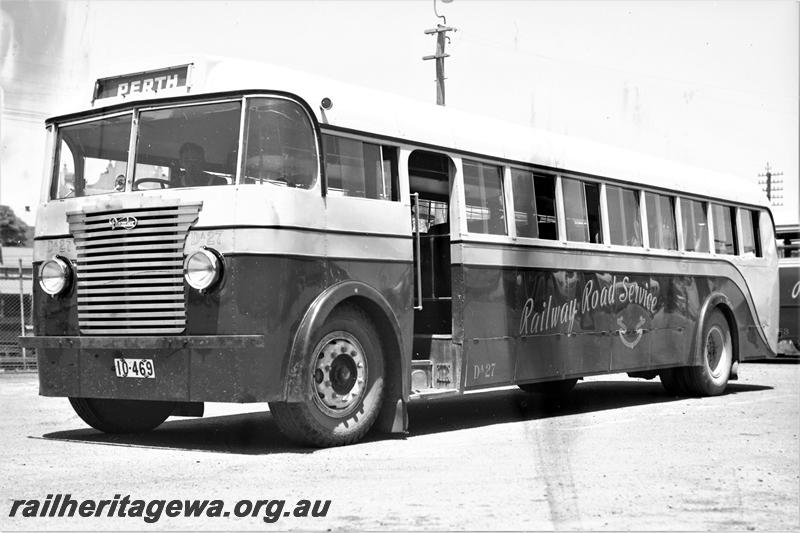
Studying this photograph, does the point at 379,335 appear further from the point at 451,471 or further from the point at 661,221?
Result: the point at 661,221

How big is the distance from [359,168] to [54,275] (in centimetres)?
259

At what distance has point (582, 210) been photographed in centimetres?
1262

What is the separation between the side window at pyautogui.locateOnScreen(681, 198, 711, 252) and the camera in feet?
48.6

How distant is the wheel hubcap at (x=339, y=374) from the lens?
9.16 metres

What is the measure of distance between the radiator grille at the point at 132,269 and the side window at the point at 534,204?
3.82 metres

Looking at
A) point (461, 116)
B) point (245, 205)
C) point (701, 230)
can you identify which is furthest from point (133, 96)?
point (701, 230)

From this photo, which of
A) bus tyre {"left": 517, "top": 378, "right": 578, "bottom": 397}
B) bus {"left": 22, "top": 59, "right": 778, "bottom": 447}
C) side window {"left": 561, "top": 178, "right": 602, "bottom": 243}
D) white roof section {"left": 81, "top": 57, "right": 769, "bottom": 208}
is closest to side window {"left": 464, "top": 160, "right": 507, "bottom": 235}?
bus {"left": 22, "top": 59, "right": 778, "bottom": 447}

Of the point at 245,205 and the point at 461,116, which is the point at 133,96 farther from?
the point at 461,116

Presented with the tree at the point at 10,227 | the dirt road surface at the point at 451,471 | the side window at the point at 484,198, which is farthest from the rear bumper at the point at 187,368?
the tree at the point at 10,227

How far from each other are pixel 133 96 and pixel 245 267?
1856 millimetres

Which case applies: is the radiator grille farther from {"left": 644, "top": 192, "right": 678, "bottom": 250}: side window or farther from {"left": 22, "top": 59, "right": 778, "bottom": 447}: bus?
{"left": 644, "top": 192, "right": 678, "bottom": 250}: side window

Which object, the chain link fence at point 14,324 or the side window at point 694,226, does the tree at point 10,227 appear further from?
the side window at point 694,226

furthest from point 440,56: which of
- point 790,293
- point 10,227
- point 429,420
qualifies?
point 10,227

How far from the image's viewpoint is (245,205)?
866 cm
